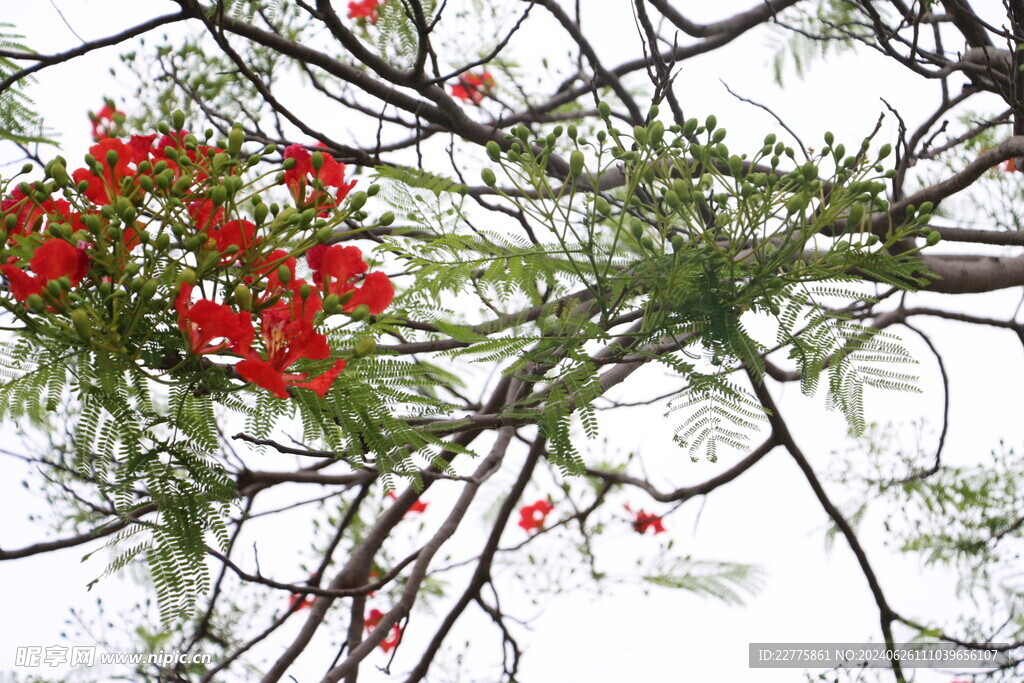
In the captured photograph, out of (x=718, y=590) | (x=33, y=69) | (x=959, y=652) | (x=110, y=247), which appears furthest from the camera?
(x=718, y=590)

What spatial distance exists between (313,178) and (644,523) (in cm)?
225

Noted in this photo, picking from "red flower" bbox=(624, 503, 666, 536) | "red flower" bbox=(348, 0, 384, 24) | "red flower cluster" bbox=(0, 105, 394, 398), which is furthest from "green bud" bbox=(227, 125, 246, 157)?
"red flower" bbox=(624, 503, 666, 536)

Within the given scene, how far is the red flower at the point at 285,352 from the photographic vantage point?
2.82 ft

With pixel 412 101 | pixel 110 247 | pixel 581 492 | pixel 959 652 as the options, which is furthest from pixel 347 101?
pixel 959 652

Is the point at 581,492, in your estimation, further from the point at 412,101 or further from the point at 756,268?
the point at 756,268

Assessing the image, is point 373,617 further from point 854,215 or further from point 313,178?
point 854,215

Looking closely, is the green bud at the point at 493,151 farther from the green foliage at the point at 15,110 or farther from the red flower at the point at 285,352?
the green foliage at the point at 15,110

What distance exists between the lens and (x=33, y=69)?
68.7 inches

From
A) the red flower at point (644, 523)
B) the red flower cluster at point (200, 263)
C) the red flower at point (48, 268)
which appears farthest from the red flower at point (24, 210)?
the red flower at point (644, 523)

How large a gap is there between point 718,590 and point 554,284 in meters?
1.56

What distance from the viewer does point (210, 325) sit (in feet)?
2.82

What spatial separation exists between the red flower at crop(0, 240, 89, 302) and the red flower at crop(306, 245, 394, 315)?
9.3 inches

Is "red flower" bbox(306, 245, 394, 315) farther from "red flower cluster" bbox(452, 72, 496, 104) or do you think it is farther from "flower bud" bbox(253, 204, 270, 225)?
"red flower cluster" bbox(452, 72, 496, 104)

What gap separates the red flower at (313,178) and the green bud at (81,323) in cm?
26
